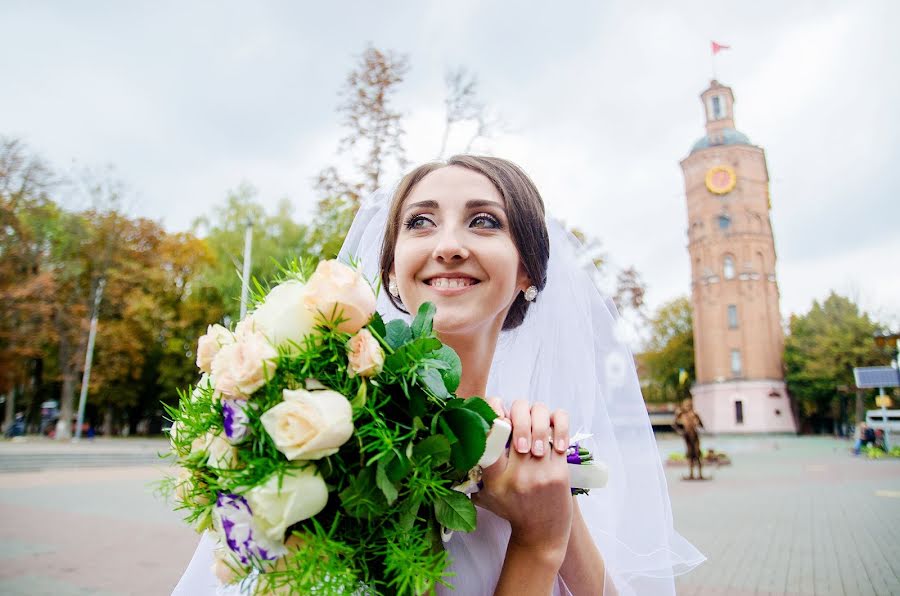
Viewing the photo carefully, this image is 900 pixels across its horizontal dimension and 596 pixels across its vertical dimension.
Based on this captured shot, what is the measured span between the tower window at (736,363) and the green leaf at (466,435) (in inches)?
2080

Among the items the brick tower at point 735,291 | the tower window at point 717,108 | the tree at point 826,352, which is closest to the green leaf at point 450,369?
the tree at point 826,352

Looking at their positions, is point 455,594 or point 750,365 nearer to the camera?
point 455,594

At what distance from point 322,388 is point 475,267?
2.53ft

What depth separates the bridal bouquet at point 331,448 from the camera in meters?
0.96

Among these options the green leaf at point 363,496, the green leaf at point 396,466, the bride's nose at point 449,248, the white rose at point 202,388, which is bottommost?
the green leaf at point 363,496

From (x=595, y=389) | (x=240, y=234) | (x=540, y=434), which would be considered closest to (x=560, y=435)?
(x=540, y=434)

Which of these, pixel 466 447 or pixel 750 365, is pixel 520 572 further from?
pixel 750 365

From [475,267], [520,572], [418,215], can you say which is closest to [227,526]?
[520,572]

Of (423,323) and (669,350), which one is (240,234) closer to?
(423,323)

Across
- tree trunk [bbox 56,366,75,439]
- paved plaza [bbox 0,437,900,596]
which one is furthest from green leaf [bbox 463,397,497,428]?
tree trunk [bbox 56,366,75,439]

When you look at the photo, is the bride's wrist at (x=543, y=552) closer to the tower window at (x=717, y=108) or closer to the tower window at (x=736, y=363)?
the tower window at (x=736, y=363)

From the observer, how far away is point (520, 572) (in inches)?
52.1

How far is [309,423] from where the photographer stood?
0.92 meters

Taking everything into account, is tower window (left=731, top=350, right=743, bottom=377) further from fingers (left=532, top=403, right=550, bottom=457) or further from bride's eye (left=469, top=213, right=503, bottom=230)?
fingers (left=532, top=403, right=550, bottom=457)
